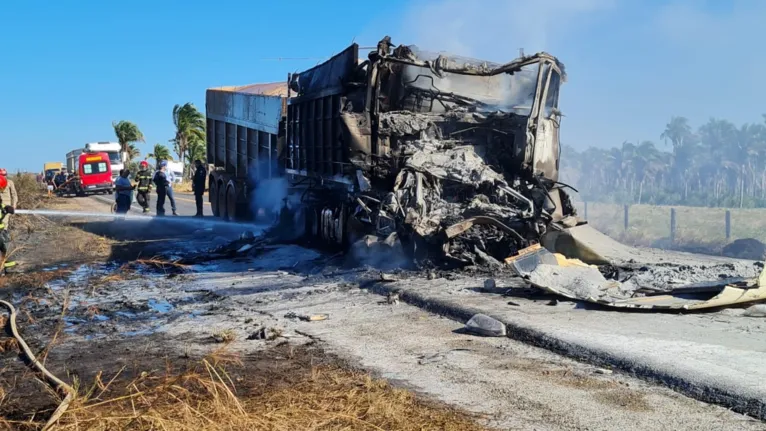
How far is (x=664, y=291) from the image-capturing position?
6820 mm

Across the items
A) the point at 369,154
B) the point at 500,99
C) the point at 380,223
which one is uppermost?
the point at 500,99

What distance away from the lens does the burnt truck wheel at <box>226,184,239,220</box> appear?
17525 mm

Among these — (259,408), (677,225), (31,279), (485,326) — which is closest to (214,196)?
(31,279)

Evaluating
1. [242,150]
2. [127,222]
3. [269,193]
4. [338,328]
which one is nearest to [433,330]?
[338,328]

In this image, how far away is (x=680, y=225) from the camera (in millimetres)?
19328

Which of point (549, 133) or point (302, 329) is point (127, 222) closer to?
point (549, 133)

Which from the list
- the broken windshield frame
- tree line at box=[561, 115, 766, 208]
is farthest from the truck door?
tree line at box=[561, 115, 766, 208]

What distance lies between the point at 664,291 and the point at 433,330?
7.64 feet

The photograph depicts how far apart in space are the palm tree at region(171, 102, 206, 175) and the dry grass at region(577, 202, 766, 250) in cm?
3673

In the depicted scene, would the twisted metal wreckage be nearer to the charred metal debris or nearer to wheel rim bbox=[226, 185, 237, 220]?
the charred metal debris

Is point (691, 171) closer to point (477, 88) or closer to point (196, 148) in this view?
point (477, 88)

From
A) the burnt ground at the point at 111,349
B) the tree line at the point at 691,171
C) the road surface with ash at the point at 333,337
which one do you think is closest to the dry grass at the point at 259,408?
the burnt ground at the point at 111,349

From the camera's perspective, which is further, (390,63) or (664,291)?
(390,63)

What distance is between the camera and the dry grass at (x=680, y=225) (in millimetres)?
16531
